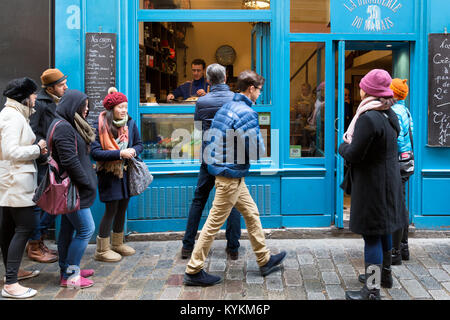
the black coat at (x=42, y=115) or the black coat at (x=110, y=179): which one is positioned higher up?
the black coat at (x=42, y=115)

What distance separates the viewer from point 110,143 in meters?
4.88

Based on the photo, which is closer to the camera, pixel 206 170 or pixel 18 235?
pixel 18 235

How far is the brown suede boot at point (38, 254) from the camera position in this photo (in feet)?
17.0

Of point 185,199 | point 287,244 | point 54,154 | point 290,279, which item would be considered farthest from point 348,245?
point 54,154

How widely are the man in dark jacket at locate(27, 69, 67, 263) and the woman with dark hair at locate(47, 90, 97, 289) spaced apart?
66cm

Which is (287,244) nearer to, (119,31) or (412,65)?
(412,65)

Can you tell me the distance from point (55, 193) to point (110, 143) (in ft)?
3.01

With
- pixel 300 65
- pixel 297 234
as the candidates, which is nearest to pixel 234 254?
pixel 297 234

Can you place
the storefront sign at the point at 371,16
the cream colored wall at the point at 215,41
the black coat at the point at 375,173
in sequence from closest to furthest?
the black coat at the point at 375,173 → the storefront sign at the point at 371,16 → the cream colored wall at the point at 215,41

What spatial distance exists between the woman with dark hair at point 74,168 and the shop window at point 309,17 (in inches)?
114

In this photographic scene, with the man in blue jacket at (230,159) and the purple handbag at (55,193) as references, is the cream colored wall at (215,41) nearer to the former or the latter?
the man in blue jacket at (230,159)

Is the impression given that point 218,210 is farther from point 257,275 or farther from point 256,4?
point 256,4

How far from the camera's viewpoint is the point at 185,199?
5.90 metres

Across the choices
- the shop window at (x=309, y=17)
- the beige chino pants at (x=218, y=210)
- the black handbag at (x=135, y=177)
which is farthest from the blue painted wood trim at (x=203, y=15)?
the beige chino pants at (x=218, y=210)
